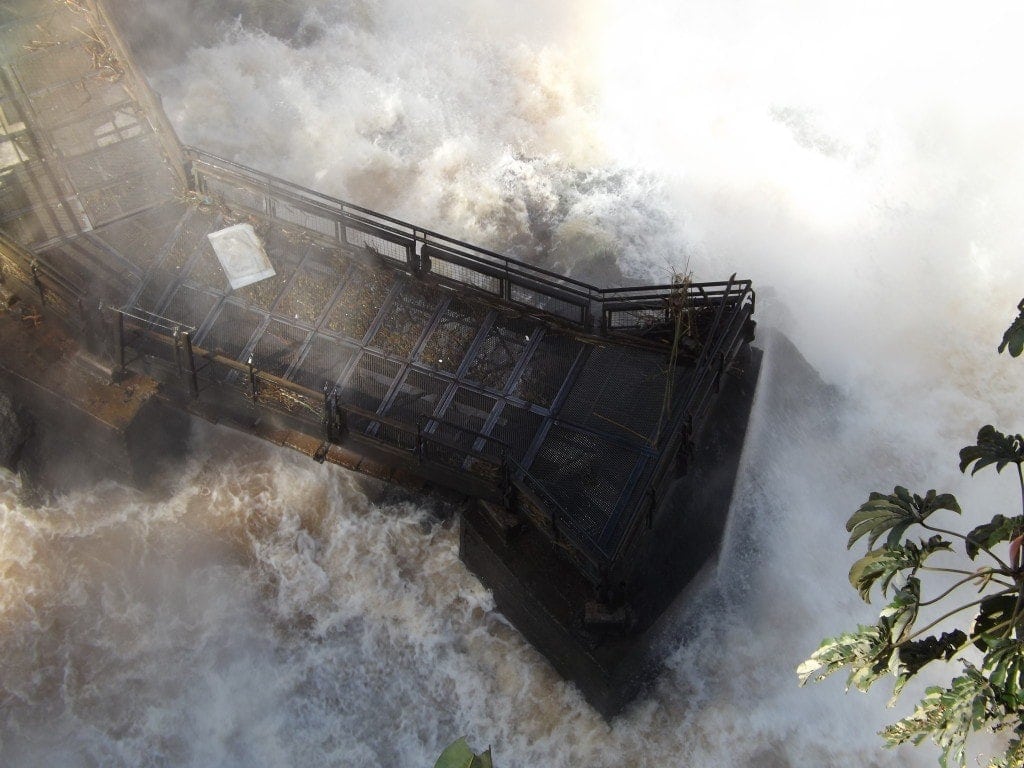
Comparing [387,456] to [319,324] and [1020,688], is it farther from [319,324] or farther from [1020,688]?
A: [1020,688]

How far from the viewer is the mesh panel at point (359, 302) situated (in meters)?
16.5

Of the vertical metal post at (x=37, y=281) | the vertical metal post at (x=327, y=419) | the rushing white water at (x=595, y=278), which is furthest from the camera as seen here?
the vertical metal post at (x=37, y=281)

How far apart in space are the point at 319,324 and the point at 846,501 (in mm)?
11451

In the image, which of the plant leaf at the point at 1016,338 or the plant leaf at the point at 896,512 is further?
the plant leaf at the point at 896,512

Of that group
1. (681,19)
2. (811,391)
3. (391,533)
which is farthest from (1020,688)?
(681,19)

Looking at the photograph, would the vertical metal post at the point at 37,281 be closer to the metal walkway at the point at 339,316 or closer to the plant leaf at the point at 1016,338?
the metal walkway at the point at 339,316

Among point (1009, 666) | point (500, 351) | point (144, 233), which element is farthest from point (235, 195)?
point (1009, 666)

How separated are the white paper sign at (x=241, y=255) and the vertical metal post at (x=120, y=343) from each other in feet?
6.84

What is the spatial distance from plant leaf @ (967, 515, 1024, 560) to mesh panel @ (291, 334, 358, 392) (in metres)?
10.7

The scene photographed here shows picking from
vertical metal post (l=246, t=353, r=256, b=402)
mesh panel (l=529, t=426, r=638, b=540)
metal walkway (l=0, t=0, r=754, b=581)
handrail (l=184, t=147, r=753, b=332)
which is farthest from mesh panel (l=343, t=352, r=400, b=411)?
mesh panel (l=529, t=426, r=638, b=540)

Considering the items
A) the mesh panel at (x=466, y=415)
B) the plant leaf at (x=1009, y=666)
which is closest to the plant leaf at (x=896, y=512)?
the plant leaf at (x=1009, y=666)

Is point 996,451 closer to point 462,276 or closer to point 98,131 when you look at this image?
point 462,276

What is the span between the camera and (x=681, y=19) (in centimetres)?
2973

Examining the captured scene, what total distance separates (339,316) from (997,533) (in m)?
11.5
